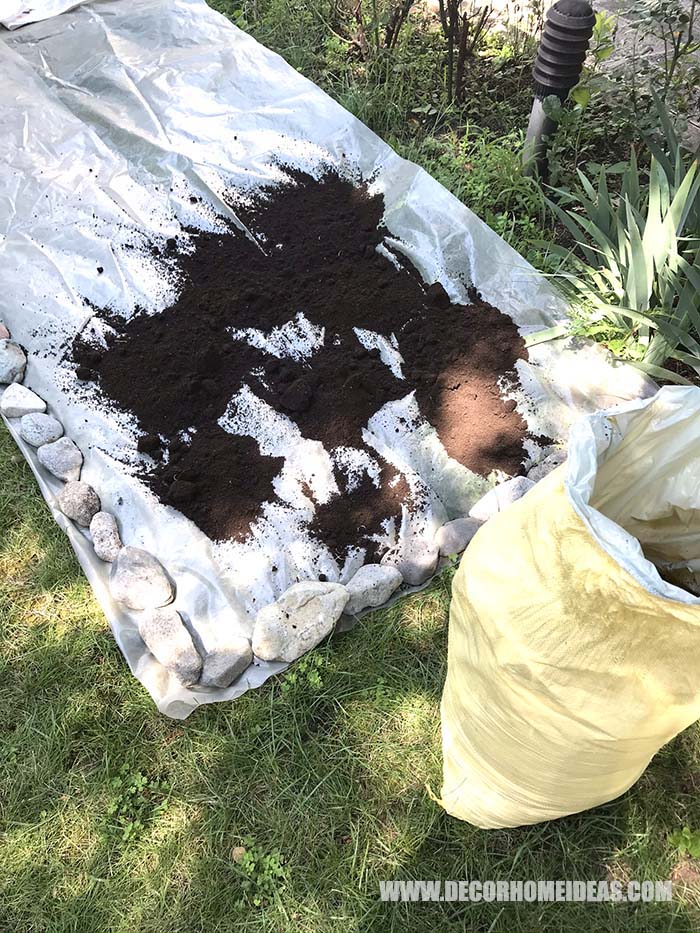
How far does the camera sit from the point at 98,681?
1869 mm

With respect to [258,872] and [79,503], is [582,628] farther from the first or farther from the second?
[79,503]

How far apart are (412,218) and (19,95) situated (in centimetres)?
179

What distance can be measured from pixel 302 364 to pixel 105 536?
2.81 ft

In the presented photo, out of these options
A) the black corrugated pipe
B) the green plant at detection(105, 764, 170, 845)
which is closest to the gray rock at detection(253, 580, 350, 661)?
the green plant at detection(105, 764, 170, 845)

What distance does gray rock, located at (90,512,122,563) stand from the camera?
2006 millimetres

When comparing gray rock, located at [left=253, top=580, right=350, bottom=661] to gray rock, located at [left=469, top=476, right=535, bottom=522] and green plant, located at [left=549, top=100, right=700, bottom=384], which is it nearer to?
gray rock, located at [left=469, top=476, right=535, bottom=522]

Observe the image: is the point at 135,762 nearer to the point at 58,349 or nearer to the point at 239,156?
the point at 58,349

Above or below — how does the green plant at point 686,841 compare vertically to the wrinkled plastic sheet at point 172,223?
below

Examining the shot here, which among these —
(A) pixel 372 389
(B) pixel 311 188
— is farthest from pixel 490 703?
(B) pixel 311 188

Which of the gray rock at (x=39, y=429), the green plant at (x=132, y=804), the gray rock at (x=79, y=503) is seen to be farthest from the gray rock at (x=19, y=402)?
the green plant at (x=132, y=804)

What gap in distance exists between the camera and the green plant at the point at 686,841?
5.26 ft

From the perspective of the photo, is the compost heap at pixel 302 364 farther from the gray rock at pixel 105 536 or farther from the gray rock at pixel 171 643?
the gray rock at pixel 171 643

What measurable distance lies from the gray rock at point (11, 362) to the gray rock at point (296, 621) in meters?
1.18

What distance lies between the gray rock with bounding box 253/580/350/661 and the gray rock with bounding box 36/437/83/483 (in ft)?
2.46
